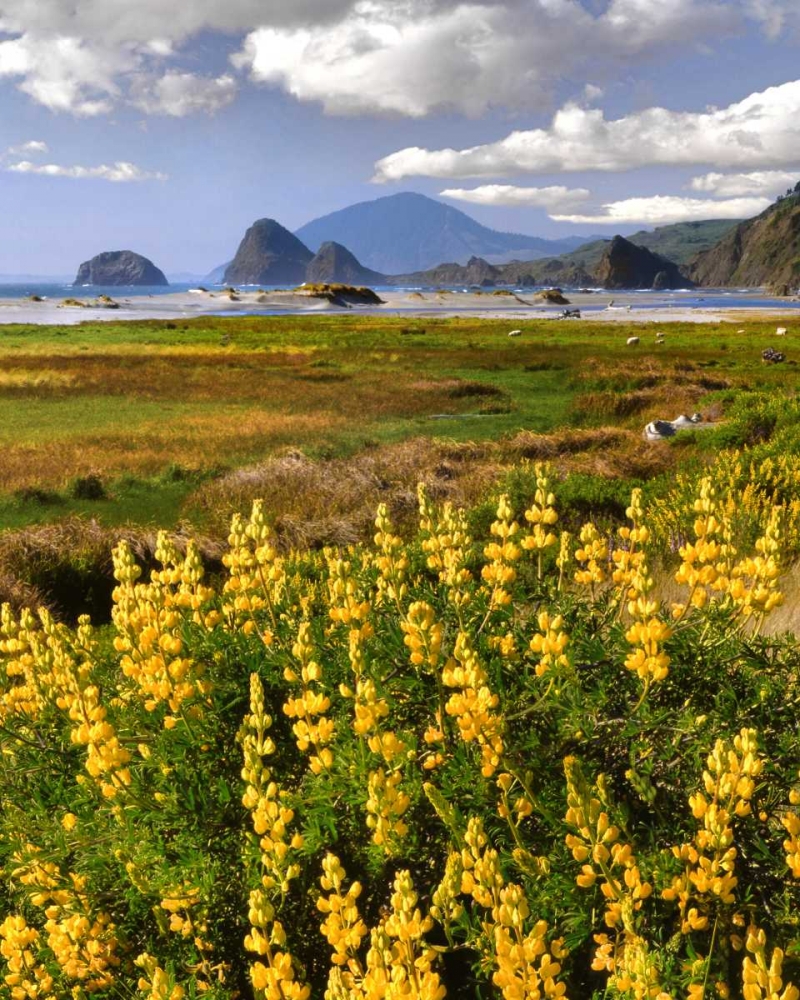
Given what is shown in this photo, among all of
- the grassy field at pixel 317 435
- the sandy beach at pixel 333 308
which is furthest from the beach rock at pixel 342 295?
the grassy field at pixel 317 435

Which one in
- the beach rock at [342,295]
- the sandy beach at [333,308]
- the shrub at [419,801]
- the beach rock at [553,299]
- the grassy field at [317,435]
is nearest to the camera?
the shrub at [419,801]

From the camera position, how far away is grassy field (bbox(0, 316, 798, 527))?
14.8m

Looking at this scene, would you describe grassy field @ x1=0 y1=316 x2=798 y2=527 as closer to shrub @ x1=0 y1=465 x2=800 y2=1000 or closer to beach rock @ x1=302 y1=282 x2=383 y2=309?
shrub @ x1=0 y1=465 x2=800 y2=1000

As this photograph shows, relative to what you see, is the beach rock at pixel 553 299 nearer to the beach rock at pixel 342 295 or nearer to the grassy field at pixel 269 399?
the beach rock at pixel 342 295

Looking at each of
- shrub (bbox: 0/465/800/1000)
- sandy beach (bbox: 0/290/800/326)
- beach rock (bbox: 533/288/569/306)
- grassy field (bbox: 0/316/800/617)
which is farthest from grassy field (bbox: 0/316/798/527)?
beach rock (bbox: 533/288/569/306)

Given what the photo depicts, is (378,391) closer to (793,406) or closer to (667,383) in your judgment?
(667,383)

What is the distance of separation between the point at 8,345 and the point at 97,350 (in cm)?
671

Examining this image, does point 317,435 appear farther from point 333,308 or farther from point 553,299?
point 553,299

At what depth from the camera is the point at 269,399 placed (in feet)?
86.7

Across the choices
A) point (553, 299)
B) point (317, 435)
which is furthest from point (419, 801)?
point (553, 299)

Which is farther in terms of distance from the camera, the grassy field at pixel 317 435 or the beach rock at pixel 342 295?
the beach rock at pixel 342 295

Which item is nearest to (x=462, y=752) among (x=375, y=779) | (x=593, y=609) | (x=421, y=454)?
(x=375, y=779)

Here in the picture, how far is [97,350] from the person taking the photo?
43.0 metres

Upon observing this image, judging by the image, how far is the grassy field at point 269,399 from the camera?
48.6ft
